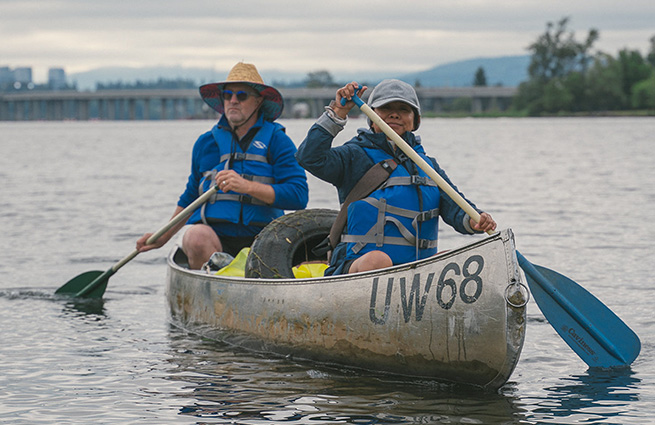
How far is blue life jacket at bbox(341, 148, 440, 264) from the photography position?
671cm

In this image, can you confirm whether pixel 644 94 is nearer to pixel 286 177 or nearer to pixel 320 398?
pixel 286 177

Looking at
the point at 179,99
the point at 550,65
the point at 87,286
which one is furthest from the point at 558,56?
the point at 87,286

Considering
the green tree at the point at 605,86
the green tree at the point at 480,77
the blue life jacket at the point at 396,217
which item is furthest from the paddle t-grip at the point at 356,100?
the green tree at the point at 480,77

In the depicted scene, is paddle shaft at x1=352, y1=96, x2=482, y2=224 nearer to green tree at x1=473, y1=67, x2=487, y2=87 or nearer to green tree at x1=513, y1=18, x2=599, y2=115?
green tree at x1=513, y1=18, x2=599, y2=115

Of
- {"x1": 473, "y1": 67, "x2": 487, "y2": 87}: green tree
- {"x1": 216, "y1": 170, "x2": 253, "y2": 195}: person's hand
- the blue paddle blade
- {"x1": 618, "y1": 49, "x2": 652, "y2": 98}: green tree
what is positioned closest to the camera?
the blue paddle blade

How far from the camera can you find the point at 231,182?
8.05 metres

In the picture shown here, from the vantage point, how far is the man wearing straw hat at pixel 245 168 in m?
8.66

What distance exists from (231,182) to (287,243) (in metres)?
0.63

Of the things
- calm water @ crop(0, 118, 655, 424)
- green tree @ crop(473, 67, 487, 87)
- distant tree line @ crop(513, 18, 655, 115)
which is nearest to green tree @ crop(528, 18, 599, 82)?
distant tree line @ crop(513, 18, 655, 115)

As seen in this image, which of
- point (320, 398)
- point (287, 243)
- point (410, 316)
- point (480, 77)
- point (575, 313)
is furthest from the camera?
point (480, 77)

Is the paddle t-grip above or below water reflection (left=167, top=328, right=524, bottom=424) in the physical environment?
above

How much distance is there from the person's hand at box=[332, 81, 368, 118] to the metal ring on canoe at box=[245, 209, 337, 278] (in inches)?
60.4

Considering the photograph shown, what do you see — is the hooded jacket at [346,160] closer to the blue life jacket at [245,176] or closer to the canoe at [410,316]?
the canoe at [410,316]

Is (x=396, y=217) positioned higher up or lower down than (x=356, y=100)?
lower down
